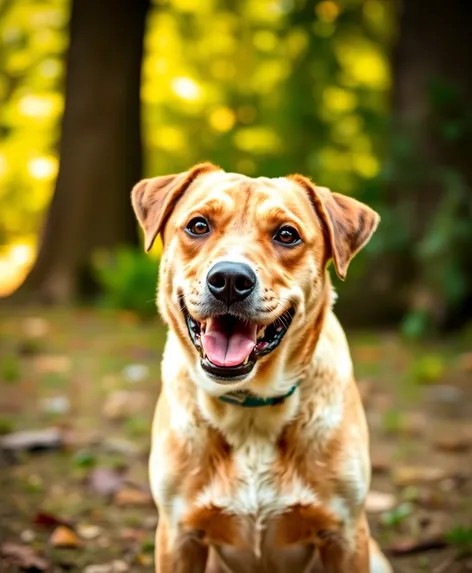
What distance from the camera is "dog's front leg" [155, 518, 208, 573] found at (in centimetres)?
324

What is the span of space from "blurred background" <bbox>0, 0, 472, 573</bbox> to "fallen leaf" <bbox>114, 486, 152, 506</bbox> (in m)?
0.01

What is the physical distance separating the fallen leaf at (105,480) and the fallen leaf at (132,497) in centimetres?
7

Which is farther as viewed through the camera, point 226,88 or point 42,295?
point 226,88

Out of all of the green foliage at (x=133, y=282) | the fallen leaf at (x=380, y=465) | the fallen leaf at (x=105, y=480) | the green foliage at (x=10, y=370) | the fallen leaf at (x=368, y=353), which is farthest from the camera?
the green foliage at (x=133, y=282)

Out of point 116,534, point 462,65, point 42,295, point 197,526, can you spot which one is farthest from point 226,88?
point 197,526

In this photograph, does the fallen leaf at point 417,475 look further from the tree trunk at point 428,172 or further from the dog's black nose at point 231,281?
the tree trunk at point 428,172

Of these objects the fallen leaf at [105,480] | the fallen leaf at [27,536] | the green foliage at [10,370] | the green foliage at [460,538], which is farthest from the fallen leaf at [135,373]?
the green foliage at [460,538]

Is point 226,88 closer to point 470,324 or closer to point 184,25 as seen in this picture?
point 184,25

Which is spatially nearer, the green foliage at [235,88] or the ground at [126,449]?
the ground at [126,449]

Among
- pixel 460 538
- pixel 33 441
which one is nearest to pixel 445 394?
pixel 460 538

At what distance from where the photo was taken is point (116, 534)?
4355 mm

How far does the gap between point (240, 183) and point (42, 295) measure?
817 centimetres

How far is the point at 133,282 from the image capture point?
10.0m

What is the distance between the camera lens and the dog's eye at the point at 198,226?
322 cm
